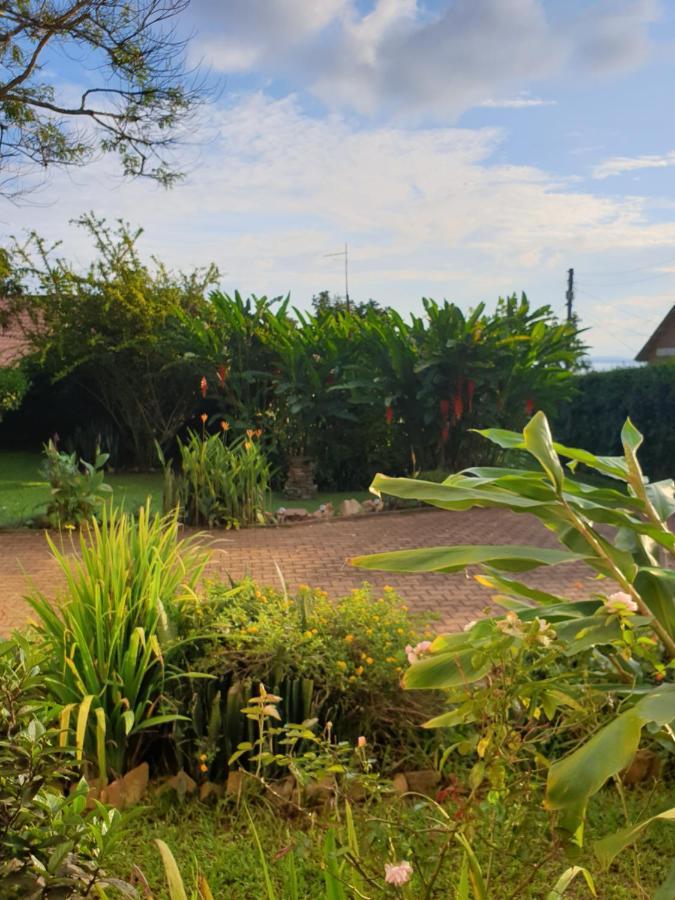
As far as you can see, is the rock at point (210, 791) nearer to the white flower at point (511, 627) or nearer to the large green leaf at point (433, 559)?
the large green leaf at point (433, 559)

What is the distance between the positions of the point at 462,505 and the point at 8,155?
19.2m

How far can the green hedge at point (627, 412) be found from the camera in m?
15.7

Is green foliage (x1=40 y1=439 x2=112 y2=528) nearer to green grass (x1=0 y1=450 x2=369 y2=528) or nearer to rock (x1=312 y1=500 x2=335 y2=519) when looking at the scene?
green grass (x1=0 y1=450 x2=369 y2=528)

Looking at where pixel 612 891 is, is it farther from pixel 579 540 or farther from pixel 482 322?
pixel 482 322

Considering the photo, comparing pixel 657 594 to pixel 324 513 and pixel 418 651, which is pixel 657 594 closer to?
pixel 418 651

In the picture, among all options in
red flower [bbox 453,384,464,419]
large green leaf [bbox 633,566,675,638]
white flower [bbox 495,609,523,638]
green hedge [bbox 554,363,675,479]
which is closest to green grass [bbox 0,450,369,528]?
red flower [bbox 453,384,464,419]

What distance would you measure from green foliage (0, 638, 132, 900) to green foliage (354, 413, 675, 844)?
37.9 inches

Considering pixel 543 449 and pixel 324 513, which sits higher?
pixel 543 449

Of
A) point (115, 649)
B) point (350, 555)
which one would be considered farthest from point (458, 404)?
point (115, 649)

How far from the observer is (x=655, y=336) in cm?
3422

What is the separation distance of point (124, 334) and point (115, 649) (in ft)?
44.4

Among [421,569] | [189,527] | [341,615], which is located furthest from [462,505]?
[189,527]

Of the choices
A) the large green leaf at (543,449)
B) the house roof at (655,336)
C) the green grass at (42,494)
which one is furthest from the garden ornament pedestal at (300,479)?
the house roof at (655,336)

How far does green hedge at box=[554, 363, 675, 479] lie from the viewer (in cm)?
1572
